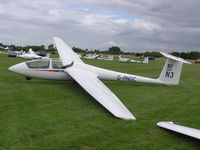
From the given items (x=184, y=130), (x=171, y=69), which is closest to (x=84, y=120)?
(x=184, y=130)

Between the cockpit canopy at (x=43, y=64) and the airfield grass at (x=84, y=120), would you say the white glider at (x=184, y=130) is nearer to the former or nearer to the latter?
the airfield grass at (x=84, y=120)

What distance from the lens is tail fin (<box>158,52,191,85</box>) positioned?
Result: 15914 mm

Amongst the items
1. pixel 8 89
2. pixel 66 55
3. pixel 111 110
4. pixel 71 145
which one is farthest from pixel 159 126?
pixel 66 55

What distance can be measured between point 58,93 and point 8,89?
2.19 m

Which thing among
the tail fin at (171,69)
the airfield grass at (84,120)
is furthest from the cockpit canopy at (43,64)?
the tail fin at (171,69)

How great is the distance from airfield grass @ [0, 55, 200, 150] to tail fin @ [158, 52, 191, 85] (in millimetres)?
2238

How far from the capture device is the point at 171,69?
16.1m

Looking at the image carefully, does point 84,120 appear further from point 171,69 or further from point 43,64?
point 171,69

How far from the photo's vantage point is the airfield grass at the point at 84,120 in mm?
6664

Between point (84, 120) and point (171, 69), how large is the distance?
8685mm

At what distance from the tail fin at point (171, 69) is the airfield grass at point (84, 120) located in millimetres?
2238

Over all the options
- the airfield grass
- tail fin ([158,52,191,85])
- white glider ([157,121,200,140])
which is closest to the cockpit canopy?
the airfield grass

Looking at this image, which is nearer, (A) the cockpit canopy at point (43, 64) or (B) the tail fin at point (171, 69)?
(B) the tail fin at point (171, 69)

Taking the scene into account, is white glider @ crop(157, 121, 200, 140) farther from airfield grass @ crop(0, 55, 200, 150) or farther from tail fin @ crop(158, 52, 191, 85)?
tail fin @ crop(158, 52, 191, 85)
